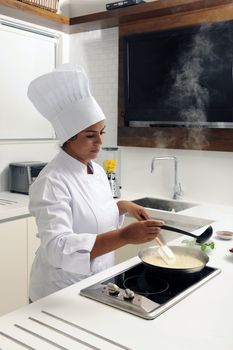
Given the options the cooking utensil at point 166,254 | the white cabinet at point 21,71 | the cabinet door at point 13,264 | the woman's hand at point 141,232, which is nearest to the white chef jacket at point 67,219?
the woman's hand at point 141,232

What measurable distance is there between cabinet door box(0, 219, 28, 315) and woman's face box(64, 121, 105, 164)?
44.6 inches

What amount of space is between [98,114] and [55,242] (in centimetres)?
54

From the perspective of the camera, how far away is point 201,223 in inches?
99.2

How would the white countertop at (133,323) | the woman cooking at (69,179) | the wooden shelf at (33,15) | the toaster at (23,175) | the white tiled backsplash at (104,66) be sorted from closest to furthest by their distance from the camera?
the white countertop at (133,323)
the woman cooking at (69,179)
the wooden shelf at (33,15)
the toaster at (23,175)
the white tiled backsplash at (104,66)

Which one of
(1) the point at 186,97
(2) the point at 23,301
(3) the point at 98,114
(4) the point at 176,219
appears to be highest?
(1) the point at 186,97

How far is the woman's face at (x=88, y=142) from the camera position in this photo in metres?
1.57

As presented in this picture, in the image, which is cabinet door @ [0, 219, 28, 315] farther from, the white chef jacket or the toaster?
the white chef jacket

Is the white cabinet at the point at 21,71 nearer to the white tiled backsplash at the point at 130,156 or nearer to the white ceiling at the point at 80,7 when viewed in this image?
the white tiled backsplash at the point at 130,156

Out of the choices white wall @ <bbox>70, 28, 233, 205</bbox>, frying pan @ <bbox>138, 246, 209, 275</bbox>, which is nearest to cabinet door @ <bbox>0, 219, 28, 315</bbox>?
white wall @ <bbox>70, 28, 233, 205</bbox>

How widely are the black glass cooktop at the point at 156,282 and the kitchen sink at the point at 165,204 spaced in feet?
5.04

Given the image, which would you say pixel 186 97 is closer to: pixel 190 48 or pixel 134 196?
pixel 190 48

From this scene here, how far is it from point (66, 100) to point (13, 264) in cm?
142

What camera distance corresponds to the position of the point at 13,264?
2.60 metres

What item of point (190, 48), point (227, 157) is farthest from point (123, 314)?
point (190, 48)
